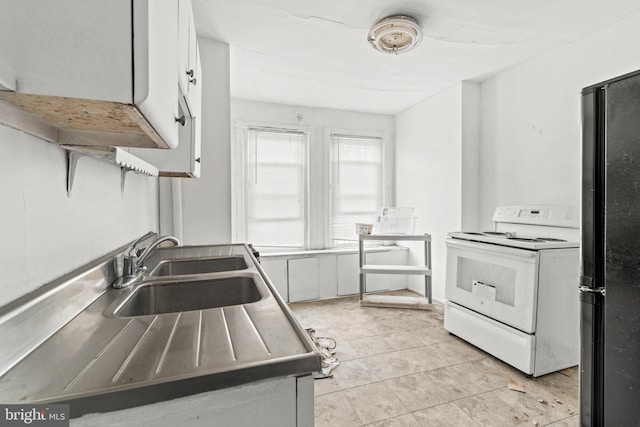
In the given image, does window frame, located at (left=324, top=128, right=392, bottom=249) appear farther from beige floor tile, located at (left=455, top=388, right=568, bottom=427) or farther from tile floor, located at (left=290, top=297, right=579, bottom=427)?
beige floor tile, located at (left=455, top=388, right=568, bottom=427)

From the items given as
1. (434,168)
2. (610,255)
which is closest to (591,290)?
(610,255)

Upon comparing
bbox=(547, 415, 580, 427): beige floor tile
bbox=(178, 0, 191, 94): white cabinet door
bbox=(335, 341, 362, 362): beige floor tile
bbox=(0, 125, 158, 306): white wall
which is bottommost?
bbox=(547, 415, 580, 427): beige floor tile

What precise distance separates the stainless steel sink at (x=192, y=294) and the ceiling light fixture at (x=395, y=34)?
182 cm

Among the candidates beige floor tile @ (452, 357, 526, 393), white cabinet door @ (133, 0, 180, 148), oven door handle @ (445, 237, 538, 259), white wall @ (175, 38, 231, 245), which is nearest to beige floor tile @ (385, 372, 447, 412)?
beige floor tile @ (452, 357, 526, 393)

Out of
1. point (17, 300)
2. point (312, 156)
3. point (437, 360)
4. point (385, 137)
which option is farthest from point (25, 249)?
point (385, 137)

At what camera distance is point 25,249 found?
28.5 inches

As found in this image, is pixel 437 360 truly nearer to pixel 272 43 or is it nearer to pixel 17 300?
pixel 17 300

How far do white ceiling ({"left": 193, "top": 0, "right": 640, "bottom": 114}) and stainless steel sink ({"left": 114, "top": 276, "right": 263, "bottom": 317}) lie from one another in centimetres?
168

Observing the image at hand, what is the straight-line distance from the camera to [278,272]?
3492 mm

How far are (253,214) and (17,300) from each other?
3074 millimetres

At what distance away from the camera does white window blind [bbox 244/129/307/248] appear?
371 cm

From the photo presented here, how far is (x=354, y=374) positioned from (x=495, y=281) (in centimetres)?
123

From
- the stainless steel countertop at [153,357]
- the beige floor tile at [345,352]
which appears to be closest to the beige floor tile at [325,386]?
the beige floor tile at [345,352]

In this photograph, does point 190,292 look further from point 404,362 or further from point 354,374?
point 404,362
